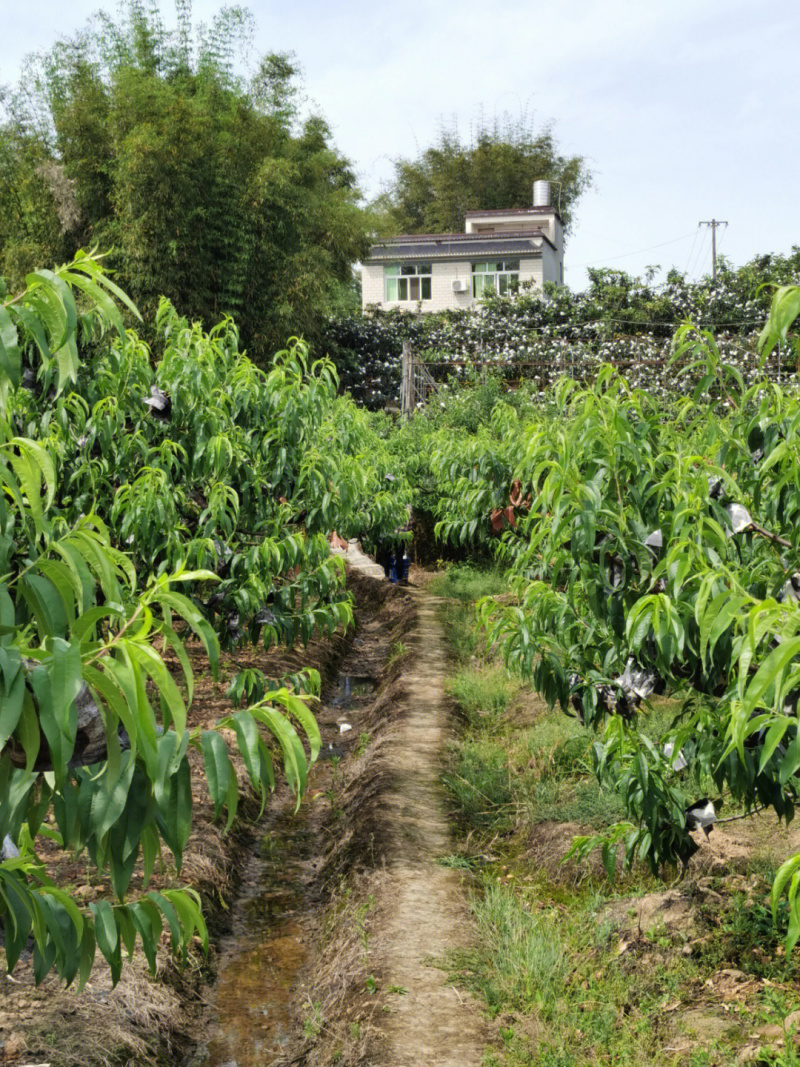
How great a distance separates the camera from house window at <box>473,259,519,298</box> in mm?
35562

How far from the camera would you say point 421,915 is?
4.85 metres

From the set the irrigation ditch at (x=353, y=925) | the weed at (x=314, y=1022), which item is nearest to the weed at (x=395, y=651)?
the irrigation ditch at (x=353, y=925)

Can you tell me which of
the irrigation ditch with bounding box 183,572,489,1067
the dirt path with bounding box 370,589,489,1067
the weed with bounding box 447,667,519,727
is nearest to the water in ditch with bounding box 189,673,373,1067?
the irrigation ditch with bounding box 183,572,489,1067

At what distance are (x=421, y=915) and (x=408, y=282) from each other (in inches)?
1329

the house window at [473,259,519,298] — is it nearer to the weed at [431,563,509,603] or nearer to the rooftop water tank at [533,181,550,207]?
the rooftop water tank at [533,181,550,207]

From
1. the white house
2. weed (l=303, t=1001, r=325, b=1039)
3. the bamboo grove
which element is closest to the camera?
→ the bamboo grove

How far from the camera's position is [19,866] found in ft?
6.36

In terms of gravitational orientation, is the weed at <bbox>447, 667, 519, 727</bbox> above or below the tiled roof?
below

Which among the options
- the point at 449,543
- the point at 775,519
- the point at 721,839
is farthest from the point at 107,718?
the point at 449,543

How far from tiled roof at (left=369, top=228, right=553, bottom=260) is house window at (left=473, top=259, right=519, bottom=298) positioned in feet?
1.24

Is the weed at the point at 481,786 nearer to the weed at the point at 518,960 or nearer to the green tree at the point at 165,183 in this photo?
the weed at the point at 518,960

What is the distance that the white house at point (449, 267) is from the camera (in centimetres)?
3553

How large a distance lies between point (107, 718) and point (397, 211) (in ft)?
178

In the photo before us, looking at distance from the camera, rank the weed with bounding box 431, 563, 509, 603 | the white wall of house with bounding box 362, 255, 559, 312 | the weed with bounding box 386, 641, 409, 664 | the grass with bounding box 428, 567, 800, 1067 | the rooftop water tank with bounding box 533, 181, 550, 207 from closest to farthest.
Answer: the grass with bounding box 428, 567, 800, 1067 → the weed with bounding box 386, 641, 409, 664 → the weed with bounding box 431, 563, 509, 603 → the white wall of house with bounding box 362, 255, 559, 312 → the rooftop water tank with bounding box 533, 181, 550, 207
